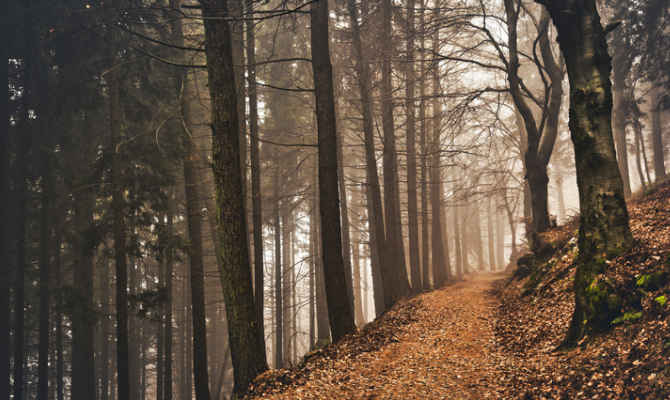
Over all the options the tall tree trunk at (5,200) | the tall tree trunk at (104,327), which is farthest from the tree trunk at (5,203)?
the tall tree trunk at (104,327)

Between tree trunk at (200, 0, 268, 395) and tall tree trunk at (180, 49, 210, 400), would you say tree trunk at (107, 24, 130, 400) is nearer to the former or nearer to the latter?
tall tree trunk at (180, 49, 210, 400)

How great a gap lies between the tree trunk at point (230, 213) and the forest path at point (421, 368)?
1.15 m

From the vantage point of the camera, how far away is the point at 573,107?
5.67 m

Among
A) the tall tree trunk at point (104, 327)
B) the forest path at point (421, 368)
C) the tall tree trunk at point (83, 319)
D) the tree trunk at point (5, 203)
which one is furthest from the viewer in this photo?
the tall tree trunk at point (104, 327)

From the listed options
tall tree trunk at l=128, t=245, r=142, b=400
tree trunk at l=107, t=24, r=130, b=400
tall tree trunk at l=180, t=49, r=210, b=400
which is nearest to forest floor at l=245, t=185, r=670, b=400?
tall tree trunk at l=180, t=49, r=210, b=400

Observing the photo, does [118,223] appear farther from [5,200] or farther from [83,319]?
[5,200]

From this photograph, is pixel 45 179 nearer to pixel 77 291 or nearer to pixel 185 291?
pixel 77 291

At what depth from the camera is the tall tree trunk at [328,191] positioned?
8078 millimetres

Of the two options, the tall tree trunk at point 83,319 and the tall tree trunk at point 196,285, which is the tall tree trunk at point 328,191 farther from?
the tall tree trunk at point 83,319

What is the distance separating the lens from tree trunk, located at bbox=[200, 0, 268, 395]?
261 inches

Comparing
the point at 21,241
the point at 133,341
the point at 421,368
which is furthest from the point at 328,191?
the point at 133,341

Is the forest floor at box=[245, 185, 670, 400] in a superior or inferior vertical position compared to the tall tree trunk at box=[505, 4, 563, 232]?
inferior

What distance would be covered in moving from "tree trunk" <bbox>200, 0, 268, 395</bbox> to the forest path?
115 centimetres

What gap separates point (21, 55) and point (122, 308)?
956 cm
